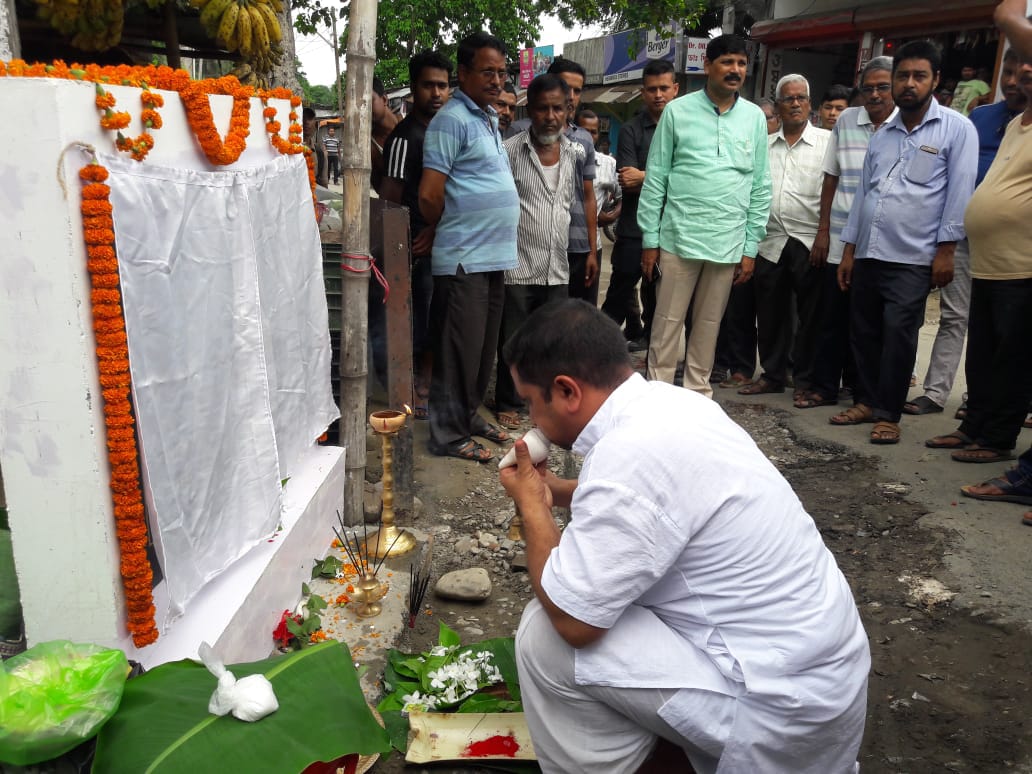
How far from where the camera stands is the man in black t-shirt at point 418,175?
16.8 ft

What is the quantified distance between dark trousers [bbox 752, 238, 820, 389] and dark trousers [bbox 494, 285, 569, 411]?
157cm

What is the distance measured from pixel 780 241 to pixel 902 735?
12.7 feet

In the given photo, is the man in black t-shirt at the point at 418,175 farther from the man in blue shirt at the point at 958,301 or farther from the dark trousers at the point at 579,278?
the man in blue shirt at the point at 958,301

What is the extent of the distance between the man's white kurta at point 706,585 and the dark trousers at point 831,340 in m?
3.95

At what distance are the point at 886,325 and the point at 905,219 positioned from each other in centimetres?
62

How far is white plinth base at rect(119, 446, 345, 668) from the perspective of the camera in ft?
7.73

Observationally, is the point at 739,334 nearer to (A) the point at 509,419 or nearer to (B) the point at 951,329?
(B) the point at 951,329

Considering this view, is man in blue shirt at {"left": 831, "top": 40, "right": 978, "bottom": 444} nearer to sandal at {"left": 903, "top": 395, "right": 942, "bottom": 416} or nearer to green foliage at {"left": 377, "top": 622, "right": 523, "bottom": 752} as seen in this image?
sandal at {"left": 903, "top": 395, "right": 942, "bottom": 416}

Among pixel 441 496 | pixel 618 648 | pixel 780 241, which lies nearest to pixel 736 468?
pixel 618 648

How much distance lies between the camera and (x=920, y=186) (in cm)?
485

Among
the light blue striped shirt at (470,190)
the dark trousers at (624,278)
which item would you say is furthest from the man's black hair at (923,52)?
the light blue striped shirt at (470,190)

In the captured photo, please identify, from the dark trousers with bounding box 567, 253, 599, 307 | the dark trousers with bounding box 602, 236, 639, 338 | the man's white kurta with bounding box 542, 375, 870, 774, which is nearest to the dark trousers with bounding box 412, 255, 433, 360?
the dark trousers with bounding box 567, 253, 599, 307

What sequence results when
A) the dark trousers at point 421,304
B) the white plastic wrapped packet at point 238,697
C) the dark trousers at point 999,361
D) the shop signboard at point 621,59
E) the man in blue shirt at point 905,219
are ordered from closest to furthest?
the white plastic wrapped packet at point 238,697, the dark trousers at point 999,361, the man in blue shirt at point 905,219, the dark trousers at point 421,304, the shop signboard at point 621,59

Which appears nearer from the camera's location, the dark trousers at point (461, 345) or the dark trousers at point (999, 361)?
the dark trousers at point (999, 361)
